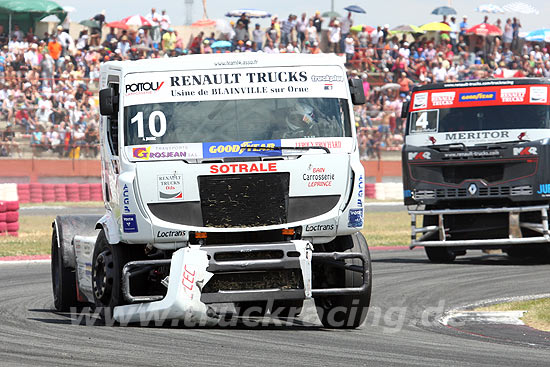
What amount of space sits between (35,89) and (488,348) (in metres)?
26.1

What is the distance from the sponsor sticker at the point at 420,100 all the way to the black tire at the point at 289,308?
6.81m

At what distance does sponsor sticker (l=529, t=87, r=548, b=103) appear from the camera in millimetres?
16281

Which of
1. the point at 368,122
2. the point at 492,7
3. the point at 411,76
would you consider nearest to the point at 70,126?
the point at 368,122

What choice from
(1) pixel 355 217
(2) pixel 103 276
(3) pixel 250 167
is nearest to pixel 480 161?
(1) pixel 355 217

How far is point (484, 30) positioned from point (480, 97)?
88.5 feet

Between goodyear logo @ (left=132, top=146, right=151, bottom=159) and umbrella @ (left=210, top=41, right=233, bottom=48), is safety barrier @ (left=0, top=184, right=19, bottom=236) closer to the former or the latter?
goodyear logo @ (left=132, top=146, right=151, bottom=159)

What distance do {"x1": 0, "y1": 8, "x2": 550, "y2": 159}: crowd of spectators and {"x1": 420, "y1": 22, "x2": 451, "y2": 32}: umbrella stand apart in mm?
484

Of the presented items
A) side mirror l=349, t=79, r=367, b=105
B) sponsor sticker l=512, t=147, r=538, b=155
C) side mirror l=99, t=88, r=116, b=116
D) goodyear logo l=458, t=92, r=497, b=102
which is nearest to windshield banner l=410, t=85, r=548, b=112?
goodyear logo l=458, t=92, r=497, b=102

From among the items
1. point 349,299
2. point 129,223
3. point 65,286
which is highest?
point 129,223

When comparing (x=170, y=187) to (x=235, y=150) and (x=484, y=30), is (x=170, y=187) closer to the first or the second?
(x=235, y=150)

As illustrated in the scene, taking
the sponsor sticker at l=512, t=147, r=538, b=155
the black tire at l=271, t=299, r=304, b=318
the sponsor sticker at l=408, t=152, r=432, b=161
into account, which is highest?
the sponsor sticker at l=512, t=147, r=538, b=155

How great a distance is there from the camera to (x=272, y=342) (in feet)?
27.1

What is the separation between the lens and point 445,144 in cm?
1650

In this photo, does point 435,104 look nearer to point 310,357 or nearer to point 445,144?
point 445,144
